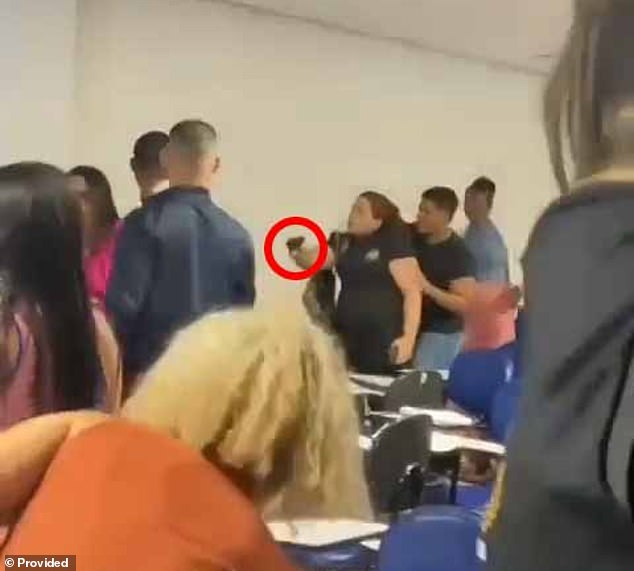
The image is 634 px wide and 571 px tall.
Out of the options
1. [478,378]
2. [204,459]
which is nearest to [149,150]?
[478,378]

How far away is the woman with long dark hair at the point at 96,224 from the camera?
217 cm

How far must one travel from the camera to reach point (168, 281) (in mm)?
2193

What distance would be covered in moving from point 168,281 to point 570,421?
1.60 metres

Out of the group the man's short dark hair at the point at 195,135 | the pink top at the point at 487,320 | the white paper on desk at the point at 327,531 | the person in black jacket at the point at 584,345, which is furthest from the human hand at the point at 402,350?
the person in black jacket at the point at 584,345

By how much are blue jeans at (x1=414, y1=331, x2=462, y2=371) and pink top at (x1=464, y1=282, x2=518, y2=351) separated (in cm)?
3

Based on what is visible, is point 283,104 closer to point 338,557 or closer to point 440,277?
point 440,277

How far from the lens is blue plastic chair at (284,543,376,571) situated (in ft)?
5.66

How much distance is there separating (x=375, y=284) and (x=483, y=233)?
0.23 metres

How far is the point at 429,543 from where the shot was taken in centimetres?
161

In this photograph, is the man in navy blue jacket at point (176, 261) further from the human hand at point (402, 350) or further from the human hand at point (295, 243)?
the human hand at point (402, 350)

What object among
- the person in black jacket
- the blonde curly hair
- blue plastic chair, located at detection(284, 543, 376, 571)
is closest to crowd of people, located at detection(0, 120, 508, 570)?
the blonde curly hair

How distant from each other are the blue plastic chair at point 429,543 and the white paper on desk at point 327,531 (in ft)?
0.26

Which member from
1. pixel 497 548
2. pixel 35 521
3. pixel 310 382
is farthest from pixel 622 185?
pixel 310 382

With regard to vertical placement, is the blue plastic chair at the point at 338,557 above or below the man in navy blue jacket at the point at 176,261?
below
